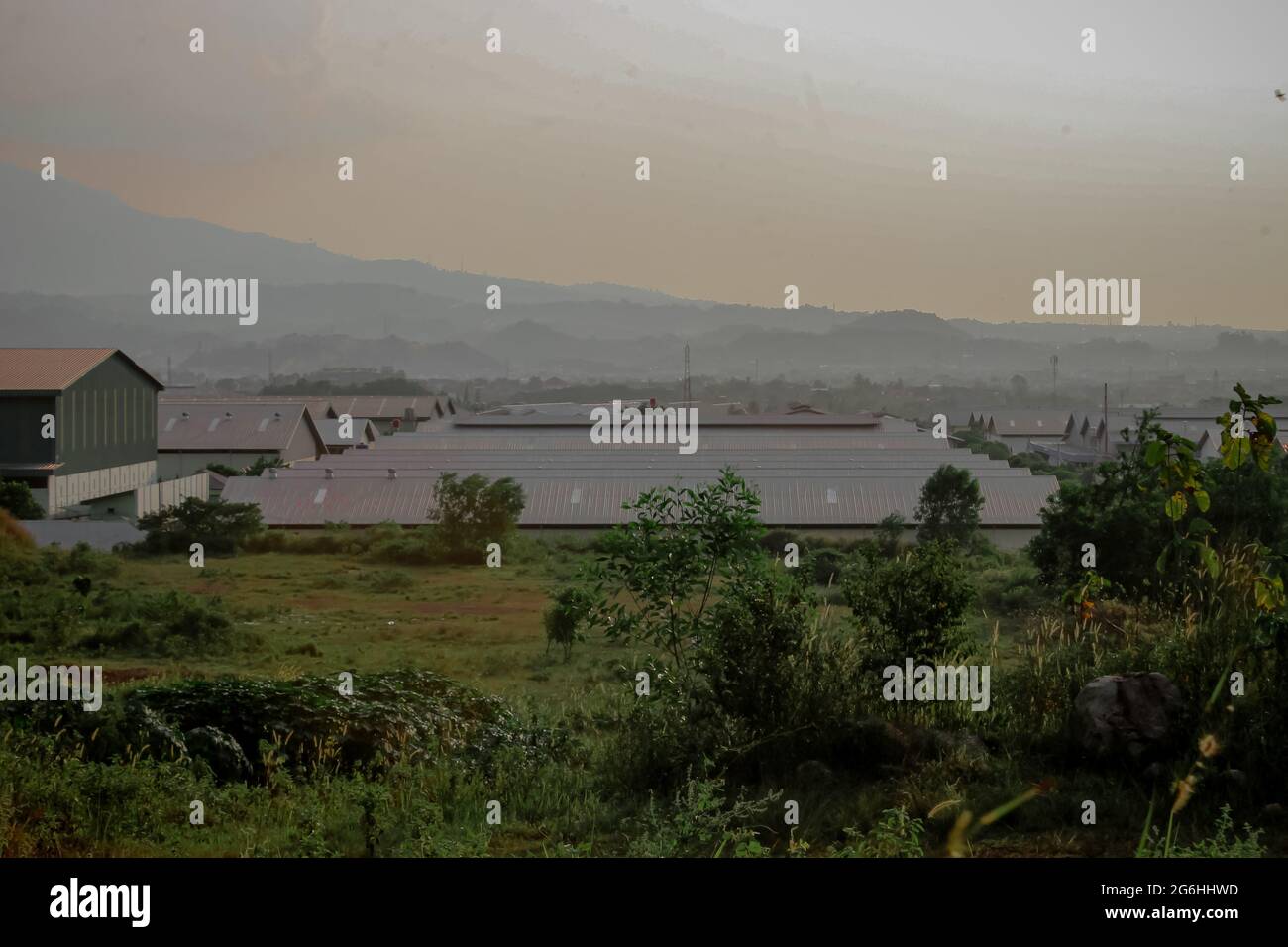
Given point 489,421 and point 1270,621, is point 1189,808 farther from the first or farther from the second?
point 489,421

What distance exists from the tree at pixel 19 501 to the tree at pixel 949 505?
521cm

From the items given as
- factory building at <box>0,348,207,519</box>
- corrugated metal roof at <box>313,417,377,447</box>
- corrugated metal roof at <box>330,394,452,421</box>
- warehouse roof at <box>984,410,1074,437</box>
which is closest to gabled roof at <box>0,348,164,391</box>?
factory building at <box>0,348,207,519</box>

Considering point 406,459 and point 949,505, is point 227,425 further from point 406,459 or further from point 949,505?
point 949,505

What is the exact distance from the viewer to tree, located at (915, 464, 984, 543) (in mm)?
6766

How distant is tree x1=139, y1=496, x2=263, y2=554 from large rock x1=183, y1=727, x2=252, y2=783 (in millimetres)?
1983

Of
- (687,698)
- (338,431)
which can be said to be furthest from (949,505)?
(338,431)

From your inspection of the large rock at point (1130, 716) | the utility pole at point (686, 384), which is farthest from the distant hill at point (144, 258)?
the large rock at point (1130, 716)

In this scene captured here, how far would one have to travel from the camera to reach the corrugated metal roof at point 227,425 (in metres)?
7.14

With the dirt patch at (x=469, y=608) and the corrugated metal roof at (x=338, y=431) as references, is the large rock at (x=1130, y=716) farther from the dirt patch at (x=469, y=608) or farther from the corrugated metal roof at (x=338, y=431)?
the corrugated metal roof at (x=338, y=431)

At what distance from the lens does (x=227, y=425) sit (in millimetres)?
7461

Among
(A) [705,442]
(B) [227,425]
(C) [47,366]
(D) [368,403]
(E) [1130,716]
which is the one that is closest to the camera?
(E) [1130,716]

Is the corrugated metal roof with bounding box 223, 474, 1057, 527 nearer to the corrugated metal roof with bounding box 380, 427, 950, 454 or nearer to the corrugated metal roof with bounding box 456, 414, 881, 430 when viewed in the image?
the corrugated metal roof with bounding box 380, 427, 950, 454

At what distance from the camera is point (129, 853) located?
3.93m

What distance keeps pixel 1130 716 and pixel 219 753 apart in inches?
150
